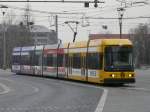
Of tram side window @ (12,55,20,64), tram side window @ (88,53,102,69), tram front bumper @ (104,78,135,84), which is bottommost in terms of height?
tram front bumper @ (104,78,135,84)

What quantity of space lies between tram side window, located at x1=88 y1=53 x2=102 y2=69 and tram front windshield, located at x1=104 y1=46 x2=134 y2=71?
64cm

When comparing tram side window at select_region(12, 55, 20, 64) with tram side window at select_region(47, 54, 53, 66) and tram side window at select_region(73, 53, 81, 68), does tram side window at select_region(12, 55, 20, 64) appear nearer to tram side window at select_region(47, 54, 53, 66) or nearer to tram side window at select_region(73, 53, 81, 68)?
tram side window at select_region(47, 54, 53, 66)

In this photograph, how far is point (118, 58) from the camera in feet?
123

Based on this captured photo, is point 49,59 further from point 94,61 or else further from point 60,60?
point 94,61

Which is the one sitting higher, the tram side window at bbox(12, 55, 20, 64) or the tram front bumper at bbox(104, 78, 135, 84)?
the tram side window at bbox(12, 55, 20, 64)

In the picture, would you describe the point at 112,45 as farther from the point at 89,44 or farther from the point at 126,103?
the point at 126,103

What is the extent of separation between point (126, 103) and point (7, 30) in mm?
108904

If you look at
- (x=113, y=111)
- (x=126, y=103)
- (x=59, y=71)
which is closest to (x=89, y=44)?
(x=59, y=71)

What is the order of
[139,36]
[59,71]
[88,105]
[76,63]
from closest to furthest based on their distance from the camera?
[88,105]
[76,63]
[59,71]
[139,36]

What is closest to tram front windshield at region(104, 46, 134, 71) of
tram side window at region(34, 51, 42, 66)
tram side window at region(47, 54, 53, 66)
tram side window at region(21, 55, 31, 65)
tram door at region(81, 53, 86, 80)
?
tram door at region(81, 53, 86, 80)

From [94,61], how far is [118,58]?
2353 mm

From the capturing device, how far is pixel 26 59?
203ft

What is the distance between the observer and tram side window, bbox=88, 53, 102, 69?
3809 cm

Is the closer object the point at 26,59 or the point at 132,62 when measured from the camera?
the point at 132,62
